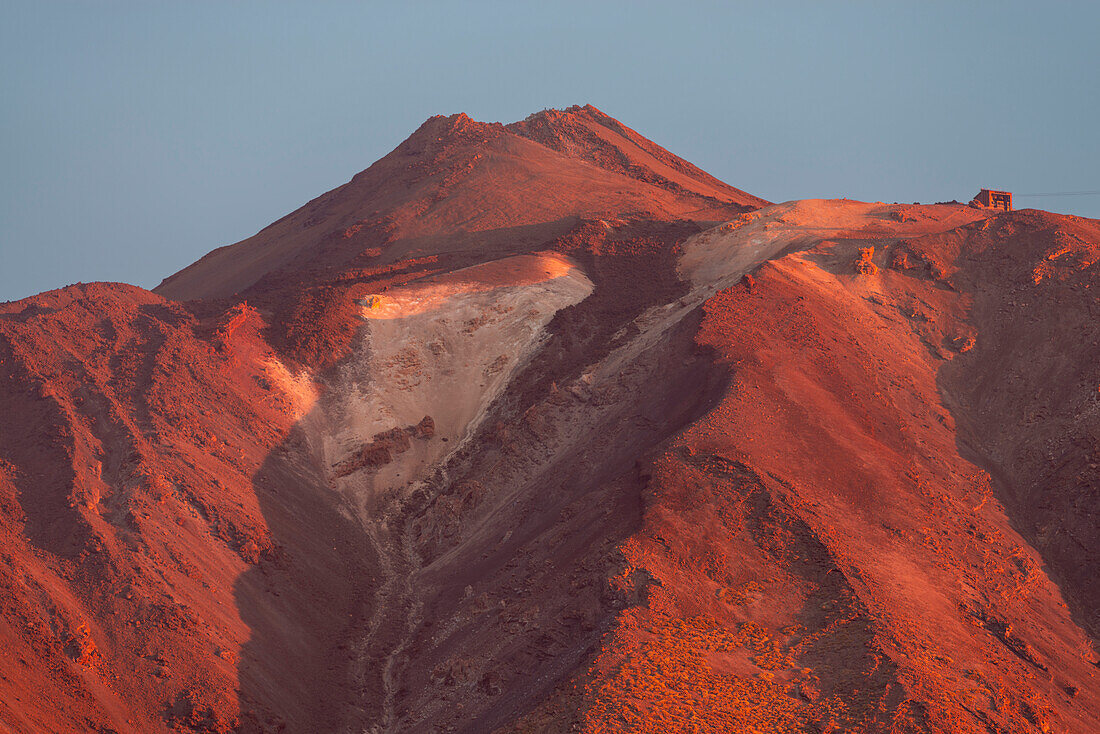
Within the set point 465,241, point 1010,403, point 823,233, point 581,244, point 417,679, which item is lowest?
point 1010,403

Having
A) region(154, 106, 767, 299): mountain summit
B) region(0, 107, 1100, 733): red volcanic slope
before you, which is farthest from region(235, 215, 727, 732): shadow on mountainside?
region(154, 106, 767, 299): mountain summit

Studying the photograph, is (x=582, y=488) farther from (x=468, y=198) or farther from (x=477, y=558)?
(x=468, y=198)

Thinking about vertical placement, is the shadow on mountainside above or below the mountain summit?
below

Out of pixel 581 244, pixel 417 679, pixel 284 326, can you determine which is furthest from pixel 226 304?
pixel 417 679

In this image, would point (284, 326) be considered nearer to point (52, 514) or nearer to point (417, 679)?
point (52, 514)

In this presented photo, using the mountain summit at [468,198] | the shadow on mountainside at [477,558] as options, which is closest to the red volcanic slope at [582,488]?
the shadow on mountainside at [477,558]

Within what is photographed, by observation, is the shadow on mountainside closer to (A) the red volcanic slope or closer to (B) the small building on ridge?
(A) the red volcanic slope

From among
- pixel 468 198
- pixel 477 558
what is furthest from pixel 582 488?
pixel 468 198

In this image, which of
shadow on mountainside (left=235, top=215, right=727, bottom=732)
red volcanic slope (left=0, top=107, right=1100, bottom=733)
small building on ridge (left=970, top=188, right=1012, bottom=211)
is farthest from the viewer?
small building on ridge (left=970, top=188, right=1012, bottom=211)
